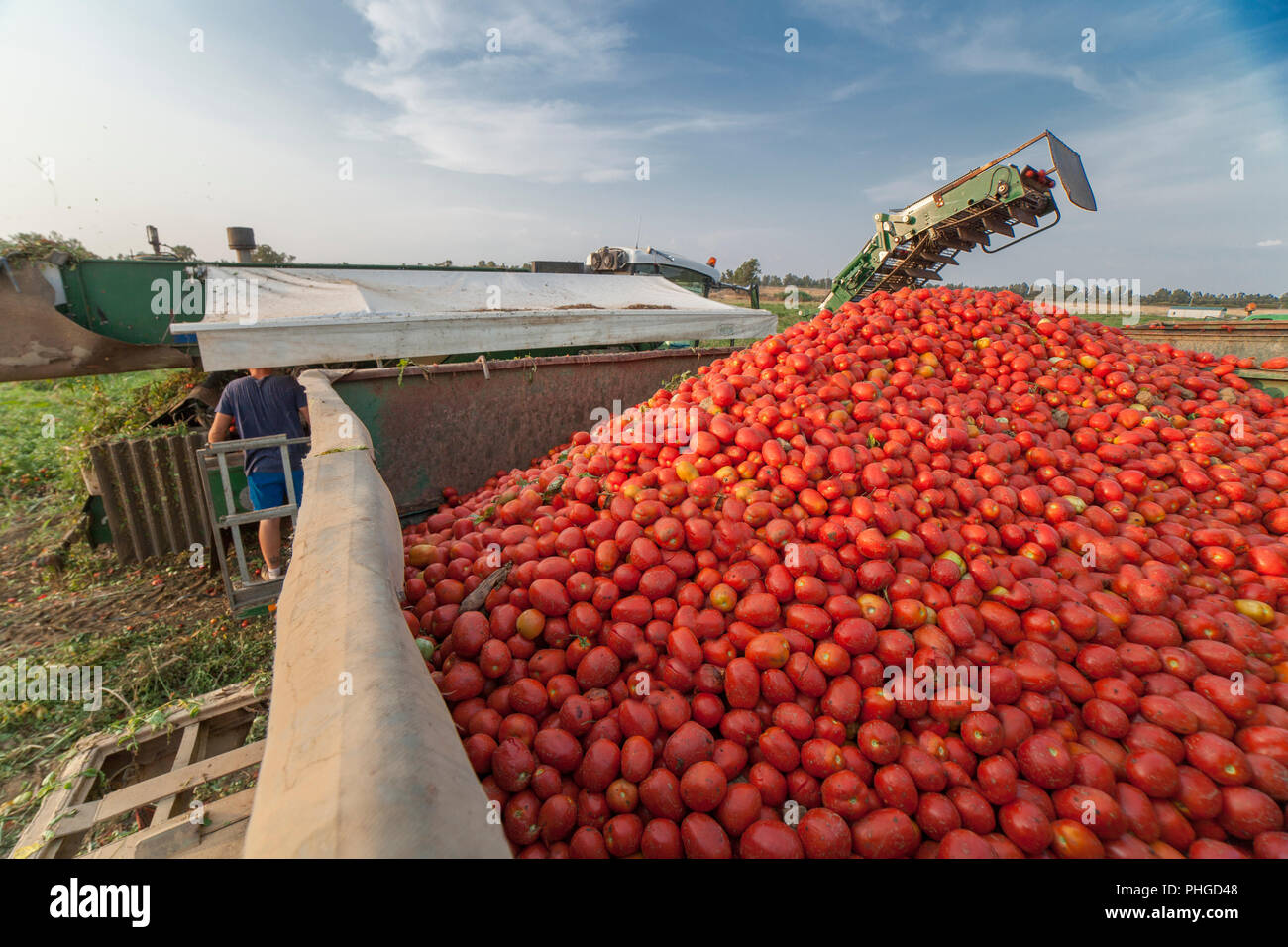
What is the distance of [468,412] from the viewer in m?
4.74

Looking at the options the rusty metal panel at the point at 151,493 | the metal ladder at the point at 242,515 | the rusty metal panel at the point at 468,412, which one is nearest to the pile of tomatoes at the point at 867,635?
the metal ladder at the point at 242,515

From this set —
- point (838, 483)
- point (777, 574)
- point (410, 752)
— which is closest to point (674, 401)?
point (838, 483)

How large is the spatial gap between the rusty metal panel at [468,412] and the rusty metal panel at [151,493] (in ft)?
7.18

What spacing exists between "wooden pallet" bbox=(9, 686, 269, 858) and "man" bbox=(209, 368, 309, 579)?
1319mm

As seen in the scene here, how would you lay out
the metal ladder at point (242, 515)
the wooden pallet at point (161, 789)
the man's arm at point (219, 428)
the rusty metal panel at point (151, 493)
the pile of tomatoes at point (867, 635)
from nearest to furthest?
the pile of tomatoes at point (867, 635) < the wooden pallet at point (161, 789) < the metal ladder at point (242, 515) < the man's arm at point (219, 428) < the rusty metal panel at point (151, 493)

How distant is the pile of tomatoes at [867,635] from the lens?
1.72 m

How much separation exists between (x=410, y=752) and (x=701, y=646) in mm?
1222

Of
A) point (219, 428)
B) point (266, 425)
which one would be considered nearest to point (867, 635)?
point (266, 425)

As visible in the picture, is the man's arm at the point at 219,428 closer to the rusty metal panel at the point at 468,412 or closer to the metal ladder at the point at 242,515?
the metal ladder at the point at 242,515

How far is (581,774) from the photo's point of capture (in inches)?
71.1

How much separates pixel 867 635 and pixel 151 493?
6.58 meters

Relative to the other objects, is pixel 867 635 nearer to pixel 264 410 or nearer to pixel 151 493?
pixel 264 410

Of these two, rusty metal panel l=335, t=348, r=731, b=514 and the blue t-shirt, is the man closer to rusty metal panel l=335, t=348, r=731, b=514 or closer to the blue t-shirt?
the blue t-shirt
